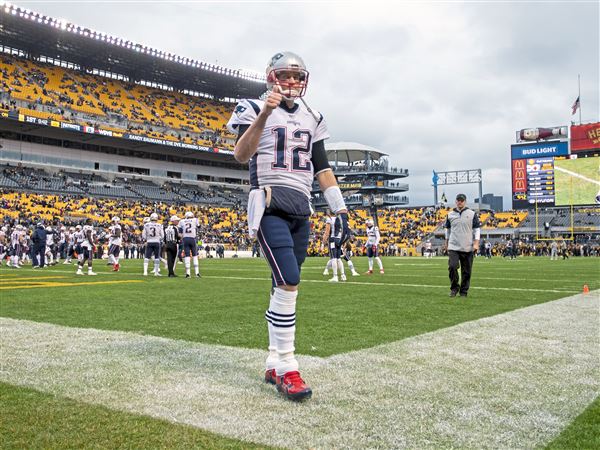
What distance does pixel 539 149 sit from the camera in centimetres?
4819

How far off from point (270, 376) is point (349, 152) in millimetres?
69615

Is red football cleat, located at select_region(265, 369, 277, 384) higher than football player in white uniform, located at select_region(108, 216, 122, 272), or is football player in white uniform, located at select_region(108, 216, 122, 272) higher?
football player in white uniform, located at select_region(108, 216, 122, 272)

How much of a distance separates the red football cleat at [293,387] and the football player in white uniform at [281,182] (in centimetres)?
7

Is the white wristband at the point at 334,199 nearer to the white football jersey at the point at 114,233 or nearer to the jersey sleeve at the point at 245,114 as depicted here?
the jersey sleeve at the point at 245,114

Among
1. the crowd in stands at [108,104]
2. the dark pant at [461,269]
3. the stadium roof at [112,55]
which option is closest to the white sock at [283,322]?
the dark pant at [461,269]

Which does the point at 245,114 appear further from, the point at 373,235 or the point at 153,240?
the point at 373,235

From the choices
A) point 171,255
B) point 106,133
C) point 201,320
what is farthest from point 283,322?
point 106,133

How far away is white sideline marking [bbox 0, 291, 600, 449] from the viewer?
263 centimetres

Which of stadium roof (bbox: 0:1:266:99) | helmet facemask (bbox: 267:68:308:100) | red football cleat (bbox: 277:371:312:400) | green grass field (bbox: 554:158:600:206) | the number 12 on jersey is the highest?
stadium roof (bbox: 0:1:266:99)

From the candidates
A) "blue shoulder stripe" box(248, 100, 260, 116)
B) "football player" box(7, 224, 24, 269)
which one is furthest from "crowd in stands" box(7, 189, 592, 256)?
"blue shoulder stripe" box(248, 100, 260, 116)

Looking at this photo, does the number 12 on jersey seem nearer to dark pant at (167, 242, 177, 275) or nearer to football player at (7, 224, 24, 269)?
dark pant at (167, 242, 177, 275)

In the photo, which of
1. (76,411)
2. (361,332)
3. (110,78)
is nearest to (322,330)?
(361,332)

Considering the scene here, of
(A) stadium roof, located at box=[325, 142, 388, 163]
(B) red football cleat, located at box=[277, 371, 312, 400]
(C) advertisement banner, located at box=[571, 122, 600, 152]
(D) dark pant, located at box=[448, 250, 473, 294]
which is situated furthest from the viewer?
(A) stadium roof, located at box=[325, 142, 388, 163]

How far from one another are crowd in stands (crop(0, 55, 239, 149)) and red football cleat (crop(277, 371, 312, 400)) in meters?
48.8
